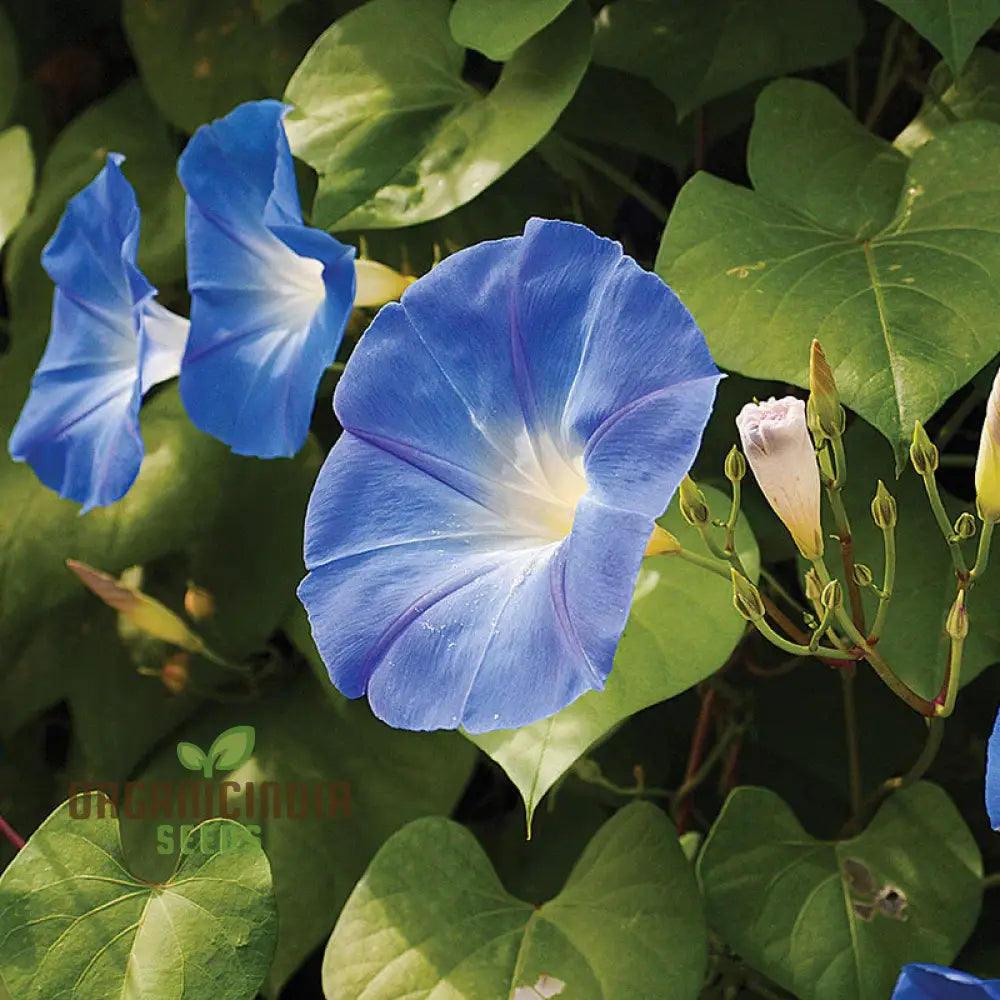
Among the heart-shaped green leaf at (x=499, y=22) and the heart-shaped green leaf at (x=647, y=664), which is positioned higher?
the heart-shaped green leaf at (x=499, y=22)

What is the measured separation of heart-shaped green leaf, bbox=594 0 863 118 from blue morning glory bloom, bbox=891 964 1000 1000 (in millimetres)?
637

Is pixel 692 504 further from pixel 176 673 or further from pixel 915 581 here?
pixel 176 673

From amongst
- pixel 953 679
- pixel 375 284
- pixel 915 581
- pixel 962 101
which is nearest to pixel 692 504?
pixel 953 679

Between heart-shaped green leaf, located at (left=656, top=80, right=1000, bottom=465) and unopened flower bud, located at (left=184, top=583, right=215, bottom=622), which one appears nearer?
heart-shaped green leaf, located at (left=656, top=80, right=1000, bottom=465)

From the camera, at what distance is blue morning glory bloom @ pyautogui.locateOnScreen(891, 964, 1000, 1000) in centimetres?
67

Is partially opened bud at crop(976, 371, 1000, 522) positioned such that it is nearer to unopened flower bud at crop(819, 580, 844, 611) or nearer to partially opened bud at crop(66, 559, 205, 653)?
unopened flower bud at crop(819, 580, 844, 611)

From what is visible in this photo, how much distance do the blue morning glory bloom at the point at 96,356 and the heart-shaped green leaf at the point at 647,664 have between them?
391 millimetres

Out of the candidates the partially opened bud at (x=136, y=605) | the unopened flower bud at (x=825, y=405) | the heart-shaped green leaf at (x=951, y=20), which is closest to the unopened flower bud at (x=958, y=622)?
the unopened flower bud at (x=825, y=405)

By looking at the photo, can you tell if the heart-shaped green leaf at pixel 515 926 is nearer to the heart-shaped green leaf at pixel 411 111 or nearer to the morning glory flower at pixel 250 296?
the morning glory flower at pixel 250 296

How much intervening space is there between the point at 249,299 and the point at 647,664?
444mm

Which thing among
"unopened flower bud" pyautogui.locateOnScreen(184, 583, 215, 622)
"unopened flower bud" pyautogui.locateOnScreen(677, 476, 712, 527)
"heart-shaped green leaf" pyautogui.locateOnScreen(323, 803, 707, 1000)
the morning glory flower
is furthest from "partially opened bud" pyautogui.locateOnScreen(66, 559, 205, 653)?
"unopened flower bud" pyautogui.locateOnScreen(677, 476, 712, 527)

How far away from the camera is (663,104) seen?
1.12m

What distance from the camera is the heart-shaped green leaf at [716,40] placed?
100 cm

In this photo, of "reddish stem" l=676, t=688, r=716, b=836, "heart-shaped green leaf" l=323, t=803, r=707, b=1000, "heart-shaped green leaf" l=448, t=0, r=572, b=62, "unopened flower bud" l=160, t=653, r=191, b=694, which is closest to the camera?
"heart-shaped green leaf" l=323, t=803, r=707, b=1000
